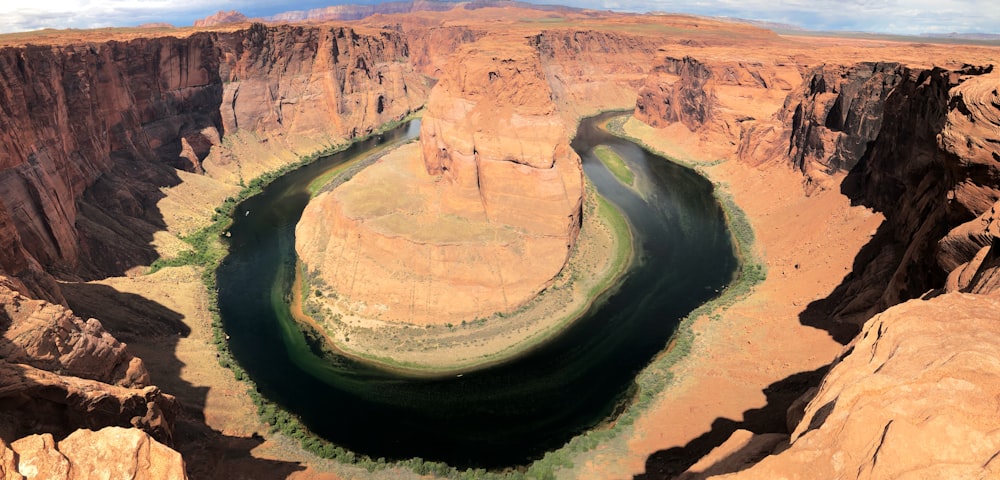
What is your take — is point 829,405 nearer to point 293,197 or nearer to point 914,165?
point 914,165

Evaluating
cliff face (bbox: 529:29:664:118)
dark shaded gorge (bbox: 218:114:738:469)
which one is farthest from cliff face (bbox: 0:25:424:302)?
cliff face (bbox: 529:29:664:118)

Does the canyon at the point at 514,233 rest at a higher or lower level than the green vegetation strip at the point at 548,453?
higher

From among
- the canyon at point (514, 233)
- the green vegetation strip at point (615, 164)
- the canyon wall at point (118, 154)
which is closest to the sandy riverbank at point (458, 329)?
the canyon at point (514, 233)

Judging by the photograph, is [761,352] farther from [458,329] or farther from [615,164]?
[615,164]

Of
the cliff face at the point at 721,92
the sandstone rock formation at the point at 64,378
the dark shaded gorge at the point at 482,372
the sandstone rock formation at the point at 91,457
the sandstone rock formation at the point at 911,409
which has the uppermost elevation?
the cliff face at the point at 721,92

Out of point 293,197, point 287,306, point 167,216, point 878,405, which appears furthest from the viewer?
point 293,197

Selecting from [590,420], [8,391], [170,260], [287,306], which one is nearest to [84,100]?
[170,260]

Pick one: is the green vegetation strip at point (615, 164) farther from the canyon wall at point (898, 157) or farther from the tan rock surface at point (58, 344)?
the tan rock surface at point (58, 344)
